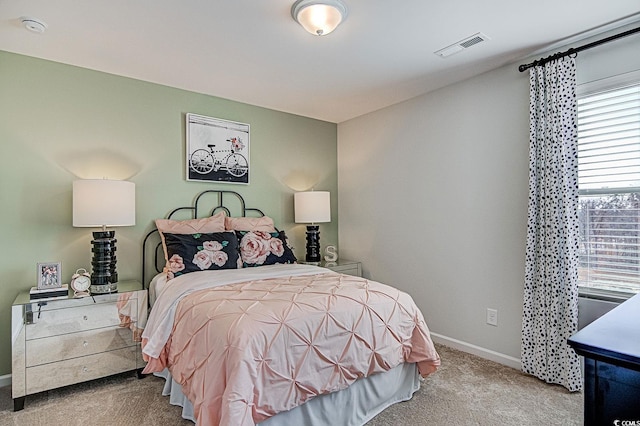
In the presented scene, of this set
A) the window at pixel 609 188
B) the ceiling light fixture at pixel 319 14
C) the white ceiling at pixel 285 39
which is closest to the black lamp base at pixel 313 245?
the white ceiling at pixel 285 39

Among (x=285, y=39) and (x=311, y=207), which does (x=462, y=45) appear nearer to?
(x=285, y=39)

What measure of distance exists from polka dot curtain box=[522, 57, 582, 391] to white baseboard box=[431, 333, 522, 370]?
17cm

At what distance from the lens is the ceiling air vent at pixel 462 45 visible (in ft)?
8.00

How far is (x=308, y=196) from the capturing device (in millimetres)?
3900

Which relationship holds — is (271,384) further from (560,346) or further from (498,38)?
(498,38)

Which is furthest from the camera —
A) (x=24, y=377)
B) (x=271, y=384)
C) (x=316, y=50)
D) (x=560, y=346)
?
(x=316, y=50)

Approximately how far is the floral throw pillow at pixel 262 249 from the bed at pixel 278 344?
0.33 m

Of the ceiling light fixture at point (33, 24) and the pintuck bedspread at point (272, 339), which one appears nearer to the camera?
the pintuck bedspread at point (272, 339)

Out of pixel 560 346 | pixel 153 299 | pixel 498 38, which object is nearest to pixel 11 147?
pixel 153 299

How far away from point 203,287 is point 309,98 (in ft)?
7.39

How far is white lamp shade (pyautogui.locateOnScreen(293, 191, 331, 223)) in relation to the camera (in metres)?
3.89

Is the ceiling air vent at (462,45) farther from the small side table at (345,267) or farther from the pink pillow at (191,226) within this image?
the pink pillow at (191,226)

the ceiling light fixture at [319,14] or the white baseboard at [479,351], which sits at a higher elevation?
the ceiling light fixture at [319,14]

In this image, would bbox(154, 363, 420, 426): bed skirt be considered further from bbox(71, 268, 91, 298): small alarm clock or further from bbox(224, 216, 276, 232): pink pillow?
bbox(224, 216, 276, 232): pink pillow
